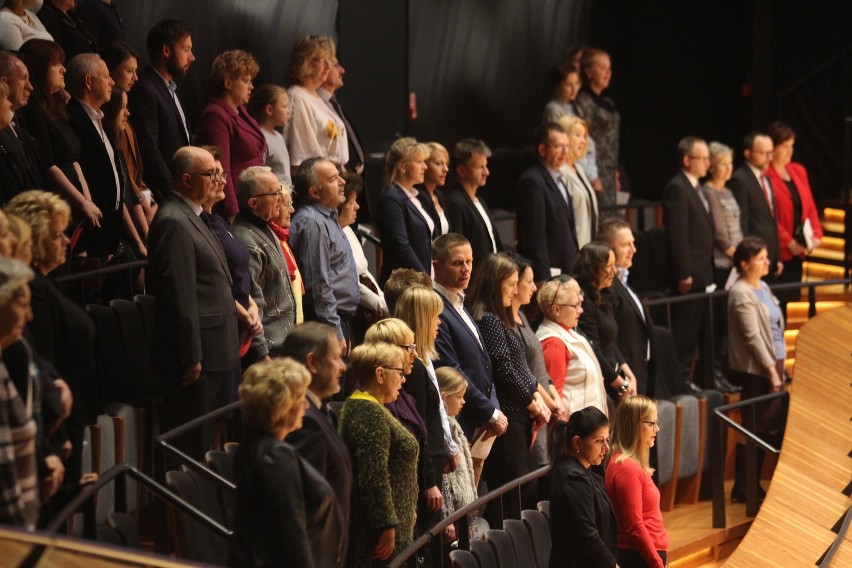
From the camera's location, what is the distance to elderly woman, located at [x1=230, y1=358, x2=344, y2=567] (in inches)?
120

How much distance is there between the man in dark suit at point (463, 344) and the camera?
4648 millimetres

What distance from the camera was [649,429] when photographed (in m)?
4.34

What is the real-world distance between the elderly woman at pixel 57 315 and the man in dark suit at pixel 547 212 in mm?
3086

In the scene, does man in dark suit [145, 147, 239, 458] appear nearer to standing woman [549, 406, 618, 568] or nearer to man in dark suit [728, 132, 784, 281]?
standing woman [549, 406, 618, 568]

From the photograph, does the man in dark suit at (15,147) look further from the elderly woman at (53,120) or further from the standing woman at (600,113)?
the standing woman at (600,113)

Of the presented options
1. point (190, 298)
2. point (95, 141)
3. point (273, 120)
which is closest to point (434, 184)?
point (273, 120)

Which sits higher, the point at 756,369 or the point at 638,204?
the point at 638,204

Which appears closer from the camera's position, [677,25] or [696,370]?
[696,370]

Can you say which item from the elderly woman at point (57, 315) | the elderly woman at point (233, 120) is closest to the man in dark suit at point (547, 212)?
the elderly woman at point (233, 120)

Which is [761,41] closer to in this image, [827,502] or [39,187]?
[827,502]

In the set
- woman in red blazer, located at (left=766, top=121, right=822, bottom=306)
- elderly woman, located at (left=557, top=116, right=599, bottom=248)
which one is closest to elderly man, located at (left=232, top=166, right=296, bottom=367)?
elderly woman, located at (left=557, top=116, right=599, bottom=248)

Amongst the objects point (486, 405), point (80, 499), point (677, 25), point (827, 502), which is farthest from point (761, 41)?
point (80, 499)

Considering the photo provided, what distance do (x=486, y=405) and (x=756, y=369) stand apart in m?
2.19

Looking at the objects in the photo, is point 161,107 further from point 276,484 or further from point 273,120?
point 276,484
